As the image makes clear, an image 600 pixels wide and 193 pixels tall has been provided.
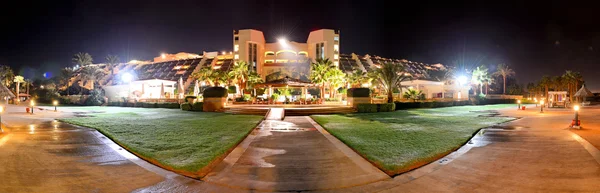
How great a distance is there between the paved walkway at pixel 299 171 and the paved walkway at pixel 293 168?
0.02 m

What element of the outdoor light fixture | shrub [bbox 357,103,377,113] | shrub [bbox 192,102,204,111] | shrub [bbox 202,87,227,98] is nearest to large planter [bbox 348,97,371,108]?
shrub [bbox 357,103,377,113]

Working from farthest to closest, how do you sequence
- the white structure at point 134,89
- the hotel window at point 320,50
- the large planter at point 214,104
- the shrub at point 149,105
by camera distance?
the hotel window at point 320,50, the white structure at point 134,89, the shrub at point 149,105, the large planter at point 214,104

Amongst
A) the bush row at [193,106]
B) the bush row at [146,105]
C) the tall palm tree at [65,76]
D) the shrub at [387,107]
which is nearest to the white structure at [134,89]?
the bush row at [146,105]

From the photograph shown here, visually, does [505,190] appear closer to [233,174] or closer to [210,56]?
[233,174]

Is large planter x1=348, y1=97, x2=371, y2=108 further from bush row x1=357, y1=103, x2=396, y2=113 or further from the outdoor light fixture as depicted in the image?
the outdoor light fixture

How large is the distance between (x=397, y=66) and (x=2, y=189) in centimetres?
3118

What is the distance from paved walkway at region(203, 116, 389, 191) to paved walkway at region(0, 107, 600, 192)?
0.06 ft

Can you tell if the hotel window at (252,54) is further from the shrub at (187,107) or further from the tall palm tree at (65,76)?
the shrub at (187,107)

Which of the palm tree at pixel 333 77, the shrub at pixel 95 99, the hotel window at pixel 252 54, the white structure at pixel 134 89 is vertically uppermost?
the hotel window at pixel 252 54

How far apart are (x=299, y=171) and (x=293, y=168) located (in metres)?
0.30

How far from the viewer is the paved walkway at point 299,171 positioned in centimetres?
530

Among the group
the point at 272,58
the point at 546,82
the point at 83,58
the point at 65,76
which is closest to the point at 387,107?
the point at 546,82

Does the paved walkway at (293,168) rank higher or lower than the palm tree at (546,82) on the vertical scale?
lower

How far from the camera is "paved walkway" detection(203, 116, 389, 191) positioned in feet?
18.3
